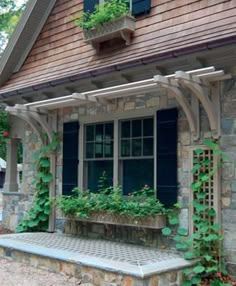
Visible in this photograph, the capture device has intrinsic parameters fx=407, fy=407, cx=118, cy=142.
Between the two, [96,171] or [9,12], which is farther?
[9,12]

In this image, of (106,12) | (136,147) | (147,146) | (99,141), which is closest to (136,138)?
(136,147)

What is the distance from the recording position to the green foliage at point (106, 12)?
666 centimetres

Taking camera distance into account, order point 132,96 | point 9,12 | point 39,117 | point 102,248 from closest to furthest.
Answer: point 102,248
point 132,96
point 39,117
point 9,12

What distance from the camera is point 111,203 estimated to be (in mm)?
6379

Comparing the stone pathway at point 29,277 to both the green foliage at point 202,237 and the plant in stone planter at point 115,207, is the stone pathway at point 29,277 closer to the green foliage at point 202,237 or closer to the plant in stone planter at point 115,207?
the plant in stone planter at point 115,207

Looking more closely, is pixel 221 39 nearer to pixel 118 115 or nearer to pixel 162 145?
pixel 162 145

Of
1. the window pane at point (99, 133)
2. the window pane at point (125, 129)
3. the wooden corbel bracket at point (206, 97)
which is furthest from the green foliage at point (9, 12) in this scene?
the wooden corbel bracket at point (206, 97)

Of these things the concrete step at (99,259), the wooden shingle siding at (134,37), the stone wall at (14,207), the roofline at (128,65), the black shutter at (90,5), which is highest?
the black shutter at (90,5)

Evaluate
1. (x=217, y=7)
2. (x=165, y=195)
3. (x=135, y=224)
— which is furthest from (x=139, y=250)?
(x=217, y=7)

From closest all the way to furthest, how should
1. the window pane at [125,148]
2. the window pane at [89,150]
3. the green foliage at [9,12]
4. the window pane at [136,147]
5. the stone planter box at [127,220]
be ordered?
the stone planter box at [127,220], the window pane at [136,147], the window pane at [125,148], the window pane at [89,150], the green foliage at [9,12]

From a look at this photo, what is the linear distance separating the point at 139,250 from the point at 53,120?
321cm

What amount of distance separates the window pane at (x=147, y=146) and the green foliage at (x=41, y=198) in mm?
1972

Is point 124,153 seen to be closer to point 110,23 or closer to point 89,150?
point 89,150

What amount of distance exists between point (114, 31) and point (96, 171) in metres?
2.43
